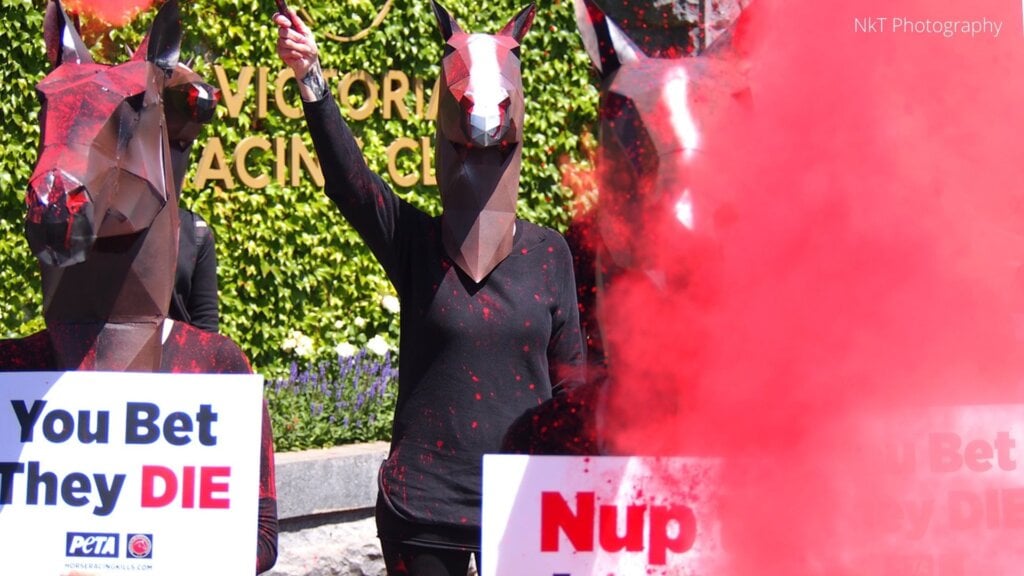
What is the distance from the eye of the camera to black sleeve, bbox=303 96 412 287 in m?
2.78

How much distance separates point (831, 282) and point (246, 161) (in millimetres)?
4568

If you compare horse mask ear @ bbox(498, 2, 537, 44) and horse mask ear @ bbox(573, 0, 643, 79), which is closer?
horse mask ear @ bbox(573, 0, 643, 79)

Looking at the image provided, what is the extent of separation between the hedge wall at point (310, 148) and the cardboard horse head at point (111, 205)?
11.1 ft

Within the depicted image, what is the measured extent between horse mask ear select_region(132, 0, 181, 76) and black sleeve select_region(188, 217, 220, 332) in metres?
1.11

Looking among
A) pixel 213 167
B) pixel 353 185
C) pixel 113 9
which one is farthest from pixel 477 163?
pixel 213 167

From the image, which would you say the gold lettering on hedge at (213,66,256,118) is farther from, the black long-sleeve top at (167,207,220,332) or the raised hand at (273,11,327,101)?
the raised hand at (273,11,327,101)

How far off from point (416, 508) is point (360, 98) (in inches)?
166

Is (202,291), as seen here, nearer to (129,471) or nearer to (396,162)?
(129,471)

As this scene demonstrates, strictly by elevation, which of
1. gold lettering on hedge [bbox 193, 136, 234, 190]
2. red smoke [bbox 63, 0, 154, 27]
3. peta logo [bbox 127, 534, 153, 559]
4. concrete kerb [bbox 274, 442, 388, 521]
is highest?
red smoke [bbox 63, 0, 154, 27]

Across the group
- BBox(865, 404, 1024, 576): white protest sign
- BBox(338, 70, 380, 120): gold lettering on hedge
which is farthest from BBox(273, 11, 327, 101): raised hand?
BBox(338, 70, 380, 120): gold lettering on hedge

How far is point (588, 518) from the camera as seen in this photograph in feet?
7.79

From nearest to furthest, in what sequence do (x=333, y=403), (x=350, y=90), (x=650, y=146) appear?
1. (x=650, y=146)
2. (x=333, y=403)
3. (x=350, y=90)

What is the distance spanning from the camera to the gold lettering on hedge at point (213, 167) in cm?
624

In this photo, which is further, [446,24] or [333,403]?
[333,403]
